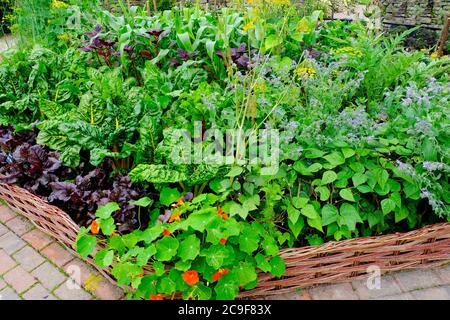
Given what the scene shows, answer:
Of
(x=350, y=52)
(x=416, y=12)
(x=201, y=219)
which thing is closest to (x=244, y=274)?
(x=201, y=219)

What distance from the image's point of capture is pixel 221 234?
189cm

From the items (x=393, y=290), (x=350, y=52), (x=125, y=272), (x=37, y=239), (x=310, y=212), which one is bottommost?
(x=393, y=290)

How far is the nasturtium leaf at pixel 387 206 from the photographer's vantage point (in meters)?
2.08

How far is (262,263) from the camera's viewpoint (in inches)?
77.2

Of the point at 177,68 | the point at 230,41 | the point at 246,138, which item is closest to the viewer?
the point at 246,138

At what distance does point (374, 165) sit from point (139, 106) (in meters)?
1.51

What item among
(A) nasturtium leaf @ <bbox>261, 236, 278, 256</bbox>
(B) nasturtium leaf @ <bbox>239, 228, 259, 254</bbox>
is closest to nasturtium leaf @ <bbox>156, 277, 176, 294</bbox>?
(B) nasturtium leaf @ <bbox>239, 228, 259, 254</bbox>

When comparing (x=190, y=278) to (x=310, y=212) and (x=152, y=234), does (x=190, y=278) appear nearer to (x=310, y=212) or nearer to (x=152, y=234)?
(x=152, y=234)

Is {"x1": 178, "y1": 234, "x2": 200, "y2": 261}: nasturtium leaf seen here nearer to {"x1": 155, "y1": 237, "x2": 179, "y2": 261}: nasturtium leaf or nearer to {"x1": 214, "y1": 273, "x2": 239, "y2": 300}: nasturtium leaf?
{"x1": 155, "y1": 237, "x2": 179, "y2": 261}: nasturtium leaf

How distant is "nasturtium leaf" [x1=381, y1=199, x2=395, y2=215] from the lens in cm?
208

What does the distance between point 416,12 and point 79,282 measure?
17.5 feet

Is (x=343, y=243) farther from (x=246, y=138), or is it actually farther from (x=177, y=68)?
(x=177, y=68)

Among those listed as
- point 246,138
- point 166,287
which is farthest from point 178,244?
point 246,138

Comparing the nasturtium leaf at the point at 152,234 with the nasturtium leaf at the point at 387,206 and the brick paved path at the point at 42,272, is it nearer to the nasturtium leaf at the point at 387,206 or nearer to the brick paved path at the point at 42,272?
the brick paved path at the point at 42,272
